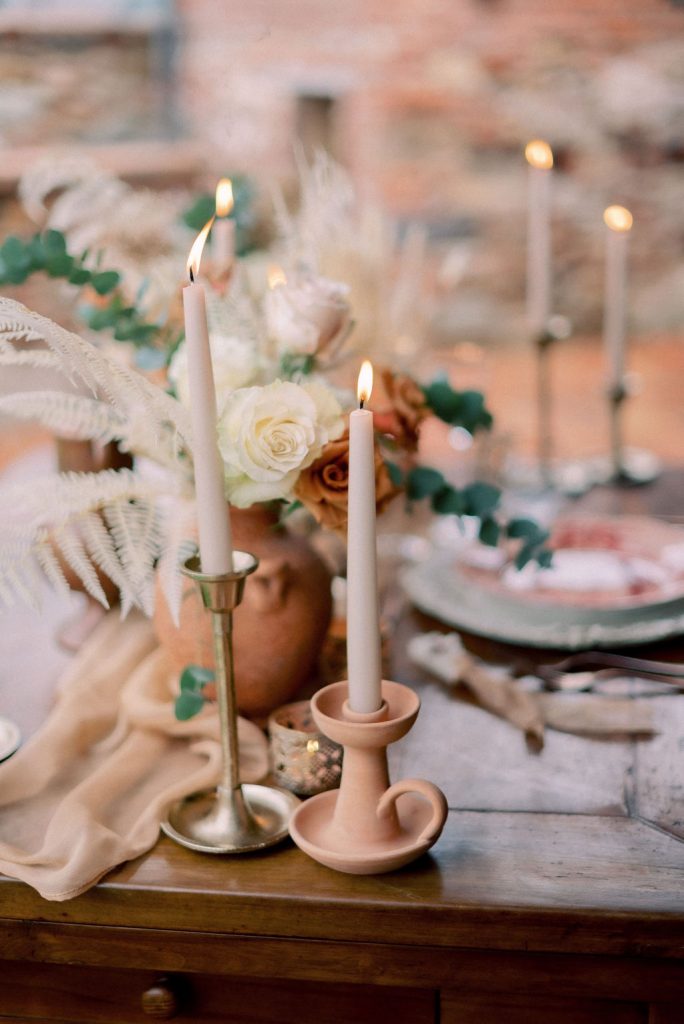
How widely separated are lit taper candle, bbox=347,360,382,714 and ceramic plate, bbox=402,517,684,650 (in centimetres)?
40

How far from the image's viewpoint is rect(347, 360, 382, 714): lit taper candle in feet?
Result: 2.19

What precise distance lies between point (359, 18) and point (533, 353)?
1681 mm

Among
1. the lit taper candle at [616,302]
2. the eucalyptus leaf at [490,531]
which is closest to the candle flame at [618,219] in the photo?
the lit taper candle at [616,302]

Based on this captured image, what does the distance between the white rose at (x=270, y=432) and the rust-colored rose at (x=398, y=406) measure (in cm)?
17

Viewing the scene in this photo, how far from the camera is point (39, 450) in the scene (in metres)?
1.71

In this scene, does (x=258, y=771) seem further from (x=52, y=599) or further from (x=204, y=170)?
(x=204, y=170)

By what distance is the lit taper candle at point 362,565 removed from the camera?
26.3 inches

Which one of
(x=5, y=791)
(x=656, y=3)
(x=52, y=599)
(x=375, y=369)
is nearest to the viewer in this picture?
(x=5, y=791)

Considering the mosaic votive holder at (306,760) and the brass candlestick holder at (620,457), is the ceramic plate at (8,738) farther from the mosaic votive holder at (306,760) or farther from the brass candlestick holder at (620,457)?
the brass candlestick holder at (620,457)

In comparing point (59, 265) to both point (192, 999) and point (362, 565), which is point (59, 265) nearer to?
point (362, 565)

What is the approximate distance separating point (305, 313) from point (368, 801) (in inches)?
15.8

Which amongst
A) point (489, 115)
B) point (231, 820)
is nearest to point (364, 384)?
point (231, 820)

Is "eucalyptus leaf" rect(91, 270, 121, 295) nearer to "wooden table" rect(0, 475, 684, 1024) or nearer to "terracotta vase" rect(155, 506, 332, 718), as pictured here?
"terracotta vase" rect(155, 506, 332, 718)

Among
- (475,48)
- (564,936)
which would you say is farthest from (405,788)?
(475,48)
